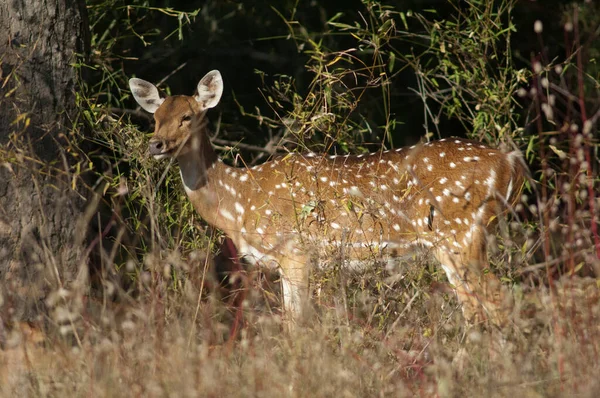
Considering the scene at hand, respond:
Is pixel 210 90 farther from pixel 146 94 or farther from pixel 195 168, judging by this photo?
pixel 195 168

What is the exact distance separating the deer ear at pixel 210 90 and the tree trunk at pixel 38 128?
0.90 metres

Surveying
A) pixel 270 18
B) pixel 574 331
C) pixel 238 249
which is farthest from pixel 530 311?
pixel 270 18

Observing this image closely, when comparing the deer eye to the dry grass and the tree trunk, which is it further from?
the dry grass

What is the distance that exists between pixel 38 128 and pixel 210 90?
1.31 m

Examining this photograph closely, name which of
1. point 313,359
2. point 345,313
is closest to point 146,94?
point 345,313

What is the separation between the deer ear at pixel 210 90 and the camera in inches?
266

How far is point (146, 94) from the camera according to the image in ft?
22.3

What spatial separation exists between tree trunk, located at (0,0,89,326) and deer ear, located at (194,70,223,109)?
2.95 ft

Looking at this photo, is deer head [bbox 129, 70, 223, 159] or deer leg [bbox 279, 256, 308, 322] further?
deer head [bbox 129, 70, 223, 159]

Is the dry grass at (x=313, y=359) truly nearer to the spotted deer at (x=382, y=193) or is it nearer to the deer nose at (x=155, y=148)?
the spotted deer at (x=382, y=193)

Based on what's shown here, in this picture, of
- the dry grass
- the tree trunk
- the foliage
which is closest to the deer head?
the foliage

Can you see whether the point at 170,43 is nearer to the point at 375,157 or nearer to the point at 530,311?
the point at 375,157

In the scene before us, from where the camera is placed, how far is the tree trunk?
591 centimetres

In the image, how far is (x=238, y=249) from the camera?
6625 millimetres
